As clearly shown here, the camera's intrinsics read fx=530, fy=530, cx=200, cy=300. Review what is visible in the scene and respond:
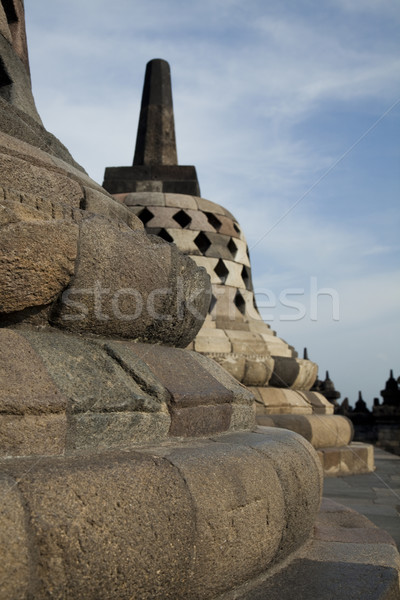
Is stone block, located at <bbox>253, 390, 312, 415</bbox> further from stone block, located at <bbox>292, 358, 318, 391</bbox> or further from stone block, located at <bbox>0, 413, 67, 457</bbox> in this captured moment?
stone block, located at <bbox>0, 413, 67, 457</bbox>

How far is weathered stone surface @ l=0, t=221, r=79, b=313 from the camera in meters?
1.65

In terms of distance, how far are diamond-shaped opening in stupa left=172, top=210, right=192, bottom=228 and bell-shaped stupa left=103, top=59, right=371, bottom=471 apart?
2 centimetres

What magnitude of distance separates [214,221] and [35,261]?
5.60 m

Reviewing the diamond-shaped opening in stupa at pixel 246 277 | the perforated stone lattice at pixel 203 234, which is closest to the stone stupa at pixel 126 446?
the perforated stone lattice at pixel 203 234

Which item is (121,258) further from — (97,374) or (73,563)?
(73,563)

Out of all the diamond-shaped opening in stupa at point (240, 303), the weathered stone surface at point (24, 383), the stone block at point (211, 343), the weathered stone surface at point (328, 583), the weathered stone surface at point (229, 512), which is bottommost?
the weathered stone surface at point (328, 583)

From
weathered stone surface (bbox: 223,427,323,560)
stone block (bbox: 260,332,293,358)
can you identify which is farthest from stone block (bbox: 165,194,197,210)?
weathered stone surface (bbox: 223,427,323,560)

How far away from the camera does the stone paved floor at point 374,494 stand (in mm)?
3375

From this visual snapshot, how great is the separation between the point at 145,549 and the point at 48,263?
0.94 metres

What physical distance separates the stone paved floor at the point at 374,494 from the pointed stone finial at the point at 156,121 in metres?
5.17

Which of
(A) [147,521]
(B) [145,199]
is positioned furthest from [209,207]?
(A) [147,521]

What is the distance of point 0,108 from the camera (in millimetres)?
2561

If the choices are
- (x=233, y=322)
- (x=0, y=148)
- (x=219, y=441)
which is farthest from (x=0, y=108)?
(x=233, y=322)

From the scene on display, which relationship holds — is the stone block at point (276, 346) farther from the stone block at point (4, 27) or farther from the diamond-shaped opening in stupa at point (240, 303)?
the stone block at point (4, 27)
